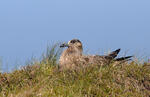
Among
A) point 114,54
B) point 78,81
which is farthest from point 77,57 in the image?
point 78,81

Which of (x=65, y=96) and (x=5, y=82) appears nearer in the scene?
(x=65, y=96)

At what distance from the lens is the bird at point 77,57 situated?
8750 mm

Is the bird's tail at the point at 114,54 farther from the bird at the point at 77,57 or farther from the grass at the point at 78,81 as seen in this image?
the grass at the point at 78,81

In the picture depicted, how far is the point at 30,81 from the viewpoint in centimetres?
784

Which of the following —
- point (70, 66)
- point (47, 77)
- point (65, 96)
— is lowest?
point (65, 96)

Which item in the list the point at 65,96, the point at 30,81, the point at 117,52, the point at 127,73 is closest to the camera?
the point at 65,96

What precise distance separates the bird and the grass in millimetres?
270

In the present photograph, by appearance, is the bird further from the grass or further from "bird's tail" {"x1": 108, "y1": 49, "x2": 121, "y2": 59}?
the grass

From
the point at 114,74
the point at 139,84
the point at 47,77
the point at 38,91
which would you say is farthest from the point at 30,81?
the point at 139,84

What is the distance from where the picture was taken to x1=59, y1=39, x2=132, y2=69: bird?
8750mm

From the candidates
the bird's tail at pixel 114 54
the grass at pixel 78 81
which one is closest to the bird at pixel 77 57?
the bird's tail at pixel 114 54

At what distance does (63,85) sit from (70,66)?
1.32 metres

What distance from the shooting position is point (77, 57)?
921cm

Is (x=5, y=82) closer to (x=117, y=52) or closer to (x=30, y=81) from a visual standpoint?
(x=30, y=81)
